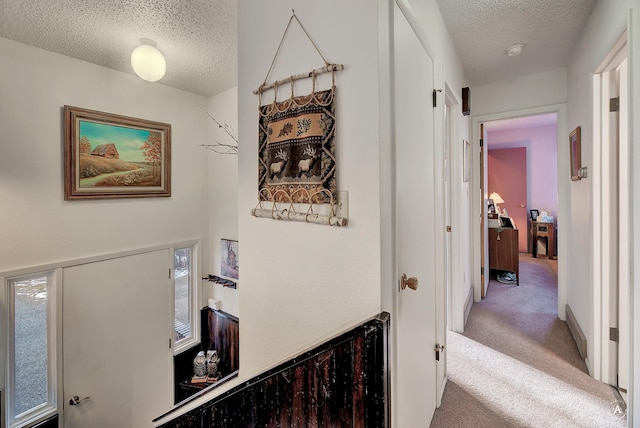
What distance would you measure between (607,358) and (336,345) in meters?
A: 2.33

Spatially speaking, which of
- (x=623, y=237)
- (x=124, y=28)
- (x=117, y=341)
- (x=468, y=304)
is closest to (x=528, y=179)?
(x=468, y=304)

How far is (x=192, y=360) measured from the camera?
139 inches

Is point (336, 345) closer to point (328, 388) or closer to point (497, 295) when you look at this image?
point (328, 388)

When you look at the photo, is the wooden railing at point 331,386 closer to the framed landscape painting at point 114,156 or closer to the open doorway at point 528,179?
the framed landscape painting at point 114,156

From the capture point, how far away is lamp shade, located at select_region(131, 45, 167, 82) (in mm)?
2127

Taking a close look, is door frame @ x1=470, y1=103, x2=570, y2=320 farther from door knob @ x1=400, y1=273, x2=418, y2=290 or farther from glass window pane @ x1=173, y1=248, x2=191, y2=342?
glass window pane @ x1=173, y1=248, x2=191, y2=342

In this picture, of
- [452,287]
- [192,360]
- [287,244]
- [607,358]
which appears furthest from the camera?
[192,360]

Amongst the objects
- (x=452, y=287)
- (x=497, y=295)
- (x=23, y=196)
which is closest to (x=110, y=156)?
(x=23, y=196)

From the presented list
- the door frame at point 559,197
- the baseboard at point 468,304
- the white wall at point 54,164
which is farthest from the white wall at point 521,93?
the white wall at point 54,164

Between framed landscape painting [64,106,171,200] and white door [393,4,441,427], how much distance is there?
2.84 m

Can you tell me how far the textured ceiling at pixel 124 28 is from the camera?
6.15ft

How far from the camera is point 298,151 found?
1204 mm

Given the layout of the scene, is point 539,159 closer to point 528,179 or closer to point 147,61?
point 528,179

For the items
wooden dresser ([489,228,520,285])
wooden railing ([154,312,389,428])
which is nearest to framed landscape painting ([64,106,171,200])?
wooden railing ([154,312,389,428])
